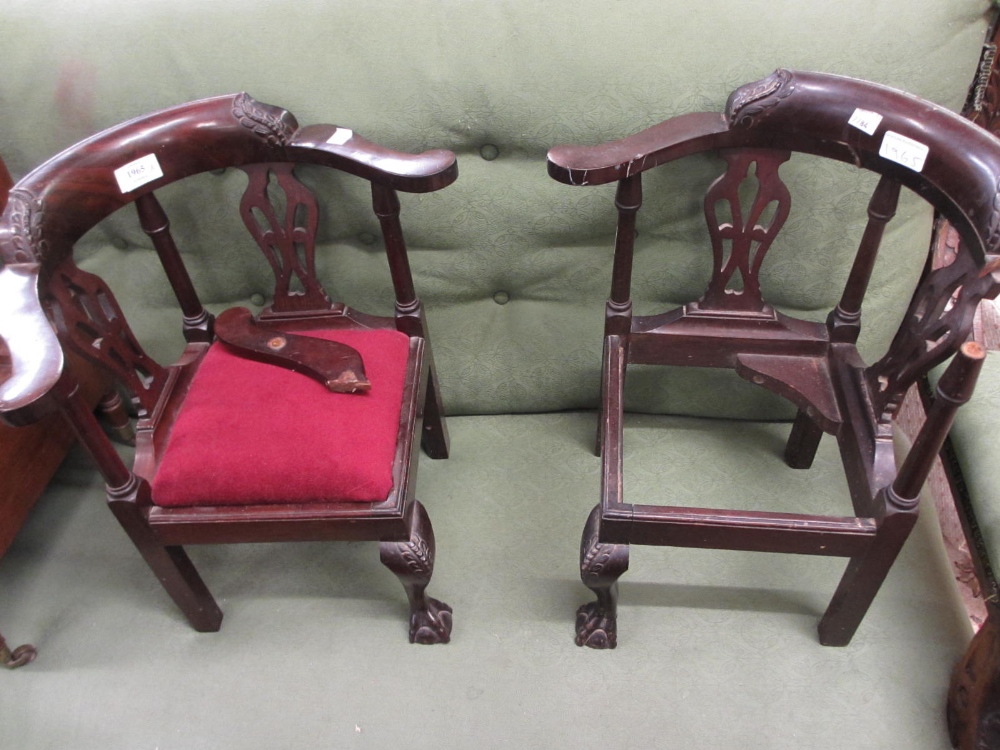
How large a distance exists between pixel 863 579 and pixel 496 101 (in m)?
0.94

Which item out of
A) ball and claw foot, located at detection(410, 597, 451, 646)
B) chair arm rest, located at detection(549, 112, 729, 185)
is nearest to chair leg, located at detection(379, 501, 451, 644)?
ball and claw foot, located at detection(410, 597, 451, 646)

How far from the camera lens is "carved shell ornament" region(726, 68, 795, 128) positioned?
1090 mm

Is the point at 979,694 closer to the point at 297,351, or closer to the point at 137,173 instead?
the point at 297,351

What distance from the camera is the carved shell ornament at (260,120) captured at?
1.16 meters

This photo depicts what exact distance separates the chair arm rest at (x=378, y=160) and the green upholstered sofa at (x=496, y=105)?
121 millimetres

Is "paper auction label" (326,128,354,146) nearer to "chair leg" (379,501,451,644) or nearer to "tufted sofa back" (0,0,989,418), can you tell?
"tufted sofa back" (0,0,989,418)

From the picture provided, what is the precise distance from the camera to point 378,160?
112 centimetres

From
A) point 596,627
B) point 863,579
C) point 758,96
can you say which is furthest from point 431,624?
point 758,96

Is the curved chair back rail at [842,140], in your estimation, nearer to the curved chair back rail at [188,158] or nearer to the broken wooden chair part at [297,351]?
the curved chair back rail at [188,158]

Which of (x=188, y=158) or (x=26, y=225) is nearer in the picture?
(x=26, y=225)

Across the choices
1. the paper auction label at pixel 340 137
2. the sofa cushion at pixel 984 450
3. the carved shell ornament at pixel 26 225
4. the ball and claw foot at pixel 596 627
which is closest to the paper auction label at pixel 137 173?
the carved shell ornament at pixel 26 225

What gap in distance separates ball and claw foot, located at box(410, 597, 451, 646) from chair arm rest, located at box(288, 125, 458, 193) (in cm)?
70

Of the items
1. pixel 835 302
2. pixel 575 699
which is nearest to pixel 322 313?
pixel 575 699

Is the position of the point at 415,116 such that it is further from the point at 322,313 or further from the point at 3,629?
the point at 3,629
